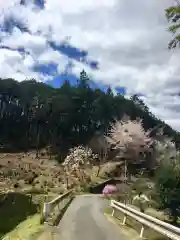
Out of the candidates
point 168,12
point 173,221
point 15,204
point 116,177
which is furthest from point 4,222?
point 116,177

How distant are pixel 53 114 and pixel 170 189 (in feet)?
200

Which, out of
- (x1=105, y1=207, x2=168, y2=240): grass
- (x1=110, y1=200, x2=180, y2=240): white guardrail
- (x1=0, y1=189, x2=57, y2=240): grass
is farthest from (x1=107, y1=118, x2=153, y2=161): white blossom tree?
(x1=110, y1=200, x2=180, y2=240): white guardrail

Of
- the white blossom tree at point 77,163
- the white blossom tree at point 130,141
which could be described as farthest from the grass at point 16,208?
the white blossom tree at point 77,163

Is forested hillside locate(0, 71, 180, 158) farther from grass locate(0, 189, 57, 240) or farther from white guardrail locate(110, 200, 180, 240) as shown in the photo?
white guardrail locate(110, 200, 180, 240)

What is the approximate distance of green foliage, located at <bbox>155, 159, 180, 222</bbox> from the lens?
973 inches

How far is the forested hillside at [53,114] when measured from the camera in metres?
84.2

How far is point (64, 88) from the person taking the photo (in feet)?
291

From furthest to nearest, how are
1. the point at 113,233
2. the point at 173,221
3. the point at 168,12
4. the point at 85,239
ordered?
the point at 173,221 < the point at 113,233 < the point at 85,239 < the point at 168,12

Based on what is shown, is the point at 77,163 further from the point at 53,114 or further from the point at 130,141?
the point at 53,114

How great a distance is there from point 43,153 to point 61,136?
8.78 m

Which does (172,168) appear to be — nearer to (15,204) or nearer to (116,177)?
(15,204)

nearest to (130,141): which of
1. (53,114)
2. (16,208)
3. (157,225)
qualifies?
(16,208)

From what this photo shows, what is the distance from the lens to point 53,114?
3327 inches

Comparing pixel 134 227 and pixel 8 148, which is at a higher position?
→ pixel 8 148
